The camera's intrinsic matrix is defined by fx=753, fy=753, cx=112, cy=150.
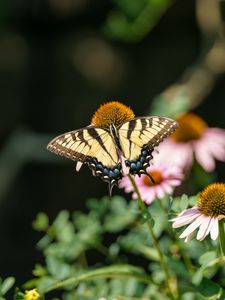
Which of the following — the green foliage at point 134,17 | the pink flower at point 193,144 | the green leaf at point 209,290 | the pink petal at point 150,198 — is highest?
the green foliage at point 134,17

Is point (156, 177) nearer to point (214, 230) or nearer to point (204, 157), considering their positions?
point (214, 230)

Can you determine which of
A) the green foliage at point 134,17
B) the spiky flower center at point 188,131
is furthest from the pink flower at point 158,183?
the green foliage at point 134,17

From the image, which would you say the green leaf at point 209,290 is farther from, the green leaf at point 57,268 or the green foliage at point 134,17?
the green foliage at point 134,17

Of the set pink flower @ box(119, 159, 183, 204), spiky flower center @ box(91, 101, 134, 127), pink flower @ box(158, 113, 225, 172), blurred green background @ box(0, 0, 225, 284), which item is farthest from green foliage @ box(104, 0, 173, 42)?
spiky flower center @ box(91, 101, 134, 127)

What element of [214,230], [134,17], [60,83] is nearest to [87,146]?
[214,230]

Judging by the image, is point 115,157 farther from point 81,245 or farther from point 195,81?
point 195,81

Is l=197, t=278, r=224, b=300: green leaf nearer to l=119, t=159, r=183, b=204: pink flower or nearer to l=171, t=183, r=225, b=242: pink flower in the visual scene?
l=171, t=183, r=225, b=242: pink flower
